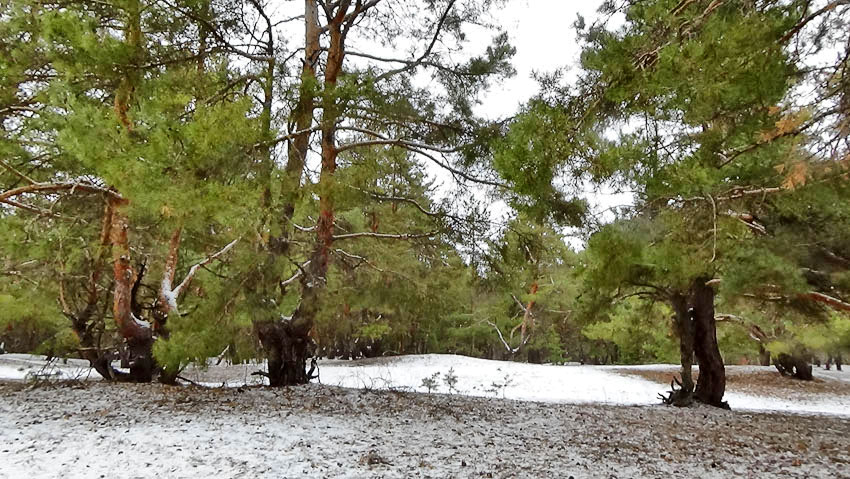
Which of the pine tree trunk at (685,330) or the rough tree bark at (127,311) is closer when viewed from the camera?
the rough tree bark at (127,311)

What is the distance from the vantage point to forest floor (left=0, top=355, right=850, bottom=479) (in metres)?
3.01

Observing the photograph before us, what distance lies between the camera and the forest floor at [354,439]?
3012mm

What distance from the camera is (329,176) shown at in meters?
5.03

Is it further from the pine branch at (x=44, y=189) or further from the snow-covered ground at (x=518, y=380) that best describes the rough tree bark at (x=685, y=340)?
the pine branch at (x=44, y=189)

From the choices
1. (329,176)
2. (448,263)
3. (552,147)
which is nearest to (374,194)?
(329,176)

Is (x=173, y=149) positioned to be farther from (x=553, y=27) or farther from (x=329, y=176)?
(x=553, y=27)

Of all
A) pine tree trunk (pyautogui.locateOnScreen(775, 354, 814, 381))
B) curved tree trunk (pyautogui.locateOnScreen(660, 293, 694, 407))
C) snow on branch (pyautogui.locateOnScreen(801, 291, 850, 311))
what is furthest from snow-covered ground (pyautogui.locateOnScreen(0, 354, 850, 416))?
snow on branch (pyautogui.locateOnScreen(801, 291, 850, 311))

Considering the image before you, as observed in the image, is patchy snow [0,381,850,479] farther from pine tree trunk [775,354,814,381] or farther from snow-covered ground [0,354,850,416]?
pine tree trunk [775,354,814,381]

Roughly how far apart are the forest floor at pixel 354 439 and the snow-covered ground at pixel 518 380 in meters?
4.84

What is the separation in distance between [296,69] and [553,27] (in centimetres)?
303

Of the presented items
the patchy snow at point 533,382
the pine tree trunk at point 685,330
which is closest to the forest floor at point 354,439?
the pine tree trunk at point 685,330

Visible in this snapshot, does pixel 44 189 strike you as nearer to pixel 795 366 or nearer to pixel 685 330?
pixel 685 330

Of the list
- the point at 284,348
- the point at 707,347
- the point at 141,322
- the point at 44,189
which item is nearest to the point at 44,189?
the point at 44,189

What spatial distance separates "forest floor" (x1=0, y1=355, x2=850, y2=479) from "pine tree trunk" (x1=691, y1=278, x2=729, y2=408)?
1.85 m
